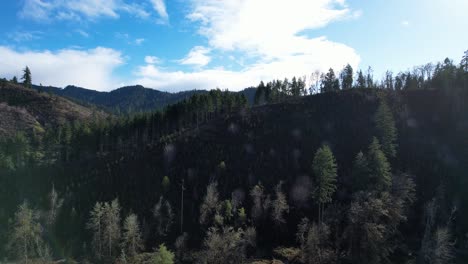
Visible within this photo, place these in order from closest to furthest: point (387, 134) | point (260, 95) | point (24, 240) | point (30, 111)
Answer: point (24, 240) < point (387, 134) < point (260, 95) < point (30, 111)

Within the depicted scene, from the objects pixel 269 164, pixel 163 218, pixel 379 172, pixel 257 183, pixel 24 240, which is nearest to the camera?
pixel 24 240

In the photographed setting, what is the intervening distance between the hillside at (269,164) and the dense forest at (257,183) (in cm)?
35

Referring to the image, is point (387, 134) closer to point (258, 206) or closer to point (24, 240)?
point (258, 206)

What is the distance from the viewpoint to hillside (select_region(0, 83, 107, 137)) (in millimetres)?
153750

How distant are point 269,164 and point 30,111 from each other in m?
152

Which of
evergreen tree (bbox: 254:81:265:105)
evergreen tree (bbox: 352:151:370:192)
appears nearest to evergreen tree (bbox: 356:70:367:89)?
evergreen tree (bbox: 254:81:265:105)

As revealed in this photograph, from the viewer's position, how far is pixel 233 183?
72.4 m

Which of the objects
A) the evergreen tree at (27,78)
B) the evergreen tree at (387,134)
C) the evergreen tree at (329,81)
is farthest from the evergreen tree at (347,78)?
the evergreen tree at (27,78)

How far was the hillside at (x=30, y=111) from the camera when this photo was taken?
6053 inches

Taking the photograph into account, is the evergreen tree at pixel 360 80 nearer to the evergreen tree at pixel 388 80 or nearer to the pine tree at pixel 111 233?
the evergreen tree at pixel 388 80

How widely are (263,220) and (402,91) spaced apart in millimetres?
72047

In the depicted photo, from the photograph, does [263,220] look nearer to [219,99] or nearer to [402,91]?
[219,99]

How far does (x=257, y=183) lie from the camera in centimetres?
7175

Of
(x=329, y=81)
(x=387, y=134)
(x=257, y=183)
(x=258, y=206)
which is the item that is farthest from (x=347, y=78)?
(x=258, y=206)
